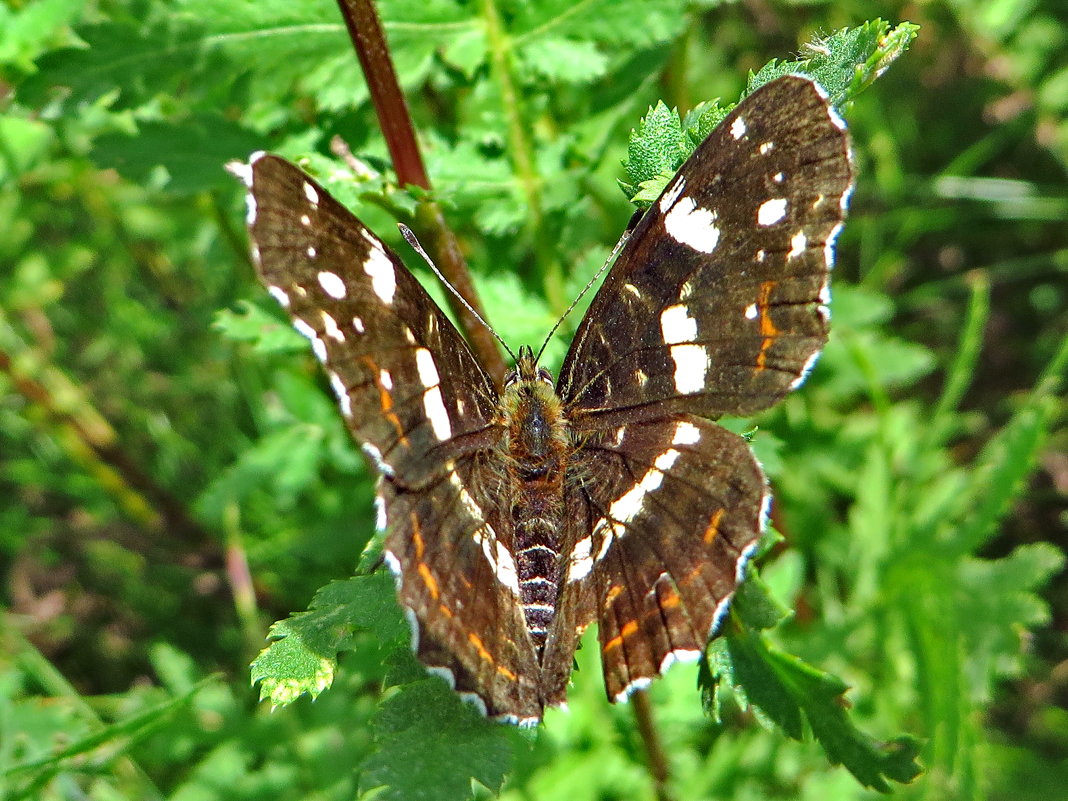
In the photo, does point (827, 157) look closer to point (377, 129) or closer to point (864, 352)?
point (377, 129)

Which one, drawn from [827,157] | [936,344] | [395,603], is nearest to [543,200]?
[827,157]

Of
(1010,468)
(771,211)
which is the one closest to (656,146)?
(771,211)

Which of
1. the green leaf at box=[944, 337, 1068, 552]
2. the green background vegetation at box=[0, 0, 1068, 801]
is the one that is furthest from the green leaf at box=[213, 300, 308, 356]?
the green leaf at box=[944, 337, 1068, 552]

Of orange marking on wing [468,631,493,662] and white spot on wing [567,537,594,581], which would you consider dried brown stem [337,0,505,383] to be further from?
orange marking on wing [468,631,493,662]

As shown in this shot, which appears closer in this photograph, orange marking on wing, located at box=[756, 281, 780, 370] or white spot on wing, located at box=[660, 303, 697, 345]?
orange marking on wing, located at box=[756, 281, 780, 370]

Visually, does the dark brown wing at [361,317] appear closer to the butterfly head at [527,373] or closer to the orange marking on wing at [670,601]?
the butterfly head at [527,373]

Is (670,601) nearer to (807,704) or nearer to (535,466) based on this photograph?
(807,704)
